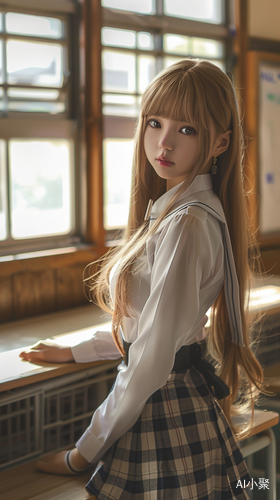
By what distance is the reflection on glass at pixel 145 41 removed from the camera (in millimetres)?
2340

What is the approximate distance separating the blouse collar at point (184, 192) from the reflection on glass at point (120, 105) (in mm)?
1236

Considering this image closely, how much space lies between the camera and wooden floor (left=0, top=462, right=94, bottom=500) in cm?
116

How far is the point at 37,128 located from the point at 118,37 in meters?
0.62

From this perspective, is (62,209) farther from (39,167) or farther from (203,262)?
(203,262)

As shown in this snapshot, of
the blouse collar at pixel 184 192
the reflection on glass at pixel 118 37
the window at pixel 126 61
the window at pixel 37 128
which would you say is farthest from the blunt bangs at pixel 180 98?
the reflection on glass at pixel 118 37

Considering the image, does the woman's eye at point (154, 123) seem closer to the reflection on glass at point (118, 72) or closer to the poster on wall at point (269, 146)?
the reflection on glass at point (118, 72)

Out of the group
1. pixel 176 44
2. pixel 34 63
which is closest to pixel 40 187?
pixel 34 63

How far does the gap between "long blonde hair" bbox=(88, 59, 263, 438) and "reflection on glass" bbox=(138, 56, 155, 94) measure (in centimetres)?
133

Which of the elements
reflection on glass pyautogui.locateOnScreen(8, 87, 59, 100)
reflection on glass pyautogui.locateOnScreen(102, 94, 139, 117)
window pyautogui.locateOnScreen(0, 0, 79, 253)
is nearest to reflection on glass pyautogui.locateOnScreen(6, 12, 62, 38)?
window pyautogui.locateOnScreen(0, 0, 79, 253)

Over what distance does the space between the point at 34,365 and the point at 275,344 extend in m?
1.45

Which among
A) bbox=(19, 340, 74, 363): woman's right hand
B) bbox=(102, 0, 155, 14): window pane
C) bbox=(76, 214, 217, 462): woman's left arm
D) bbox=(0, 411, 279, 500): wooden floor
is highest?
bbox=(102, 0, 155, 14): window pane

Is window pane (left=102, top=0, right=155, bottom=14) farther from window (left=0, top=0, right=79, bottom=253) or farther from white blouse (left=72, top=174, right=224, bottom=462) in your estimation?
white blouse (left=72, top=174, right=224, bottom=462)

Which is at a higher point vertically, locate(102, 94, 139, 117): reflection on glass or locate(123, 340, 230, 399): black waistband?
locate(102, 94, 139, 117): reflection on glass

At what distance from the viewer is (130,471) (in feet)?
3.47
